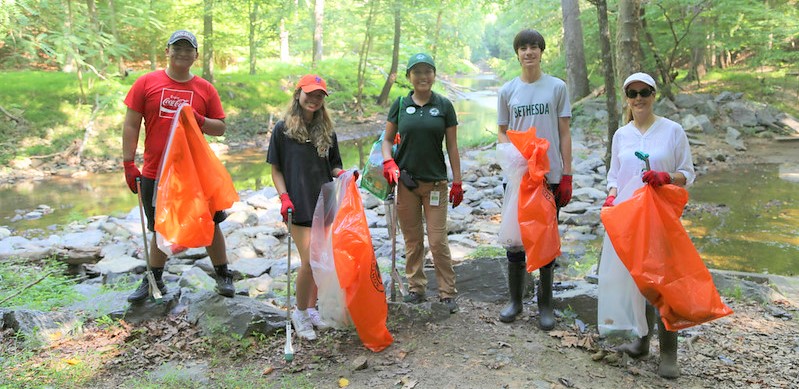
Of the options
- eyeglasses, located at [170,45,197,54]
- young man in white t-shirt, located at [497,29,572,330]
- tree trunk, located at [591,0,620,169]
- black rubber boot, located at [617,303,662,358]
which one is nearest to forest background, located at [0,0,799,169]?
tree trunk, located at [591,0,620,169]

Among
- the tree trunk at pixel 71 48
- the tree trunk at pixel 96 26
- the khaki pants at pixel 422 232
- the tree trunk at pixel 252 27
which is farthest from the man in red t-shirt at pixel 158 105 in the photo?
the tree trunk at pixel 252 27

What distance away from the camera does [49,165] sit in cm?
1345

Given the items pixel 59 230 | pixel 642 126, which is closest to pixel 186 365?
pixel 642 126

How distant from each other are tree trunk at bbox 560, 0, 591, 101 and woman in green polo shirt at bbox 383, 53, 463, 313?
36.1 feet

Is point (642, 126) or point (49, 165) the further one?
point (49, 165)

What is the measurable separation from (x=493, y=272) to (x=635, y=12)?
9.81ft

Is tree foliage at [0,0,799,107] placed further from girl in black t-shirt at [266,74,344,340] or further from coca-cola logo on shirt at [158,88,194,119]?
coca-cola logo on shirt at [158,88,194,119]

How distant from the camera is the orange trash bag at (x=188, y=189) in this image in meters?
3.30

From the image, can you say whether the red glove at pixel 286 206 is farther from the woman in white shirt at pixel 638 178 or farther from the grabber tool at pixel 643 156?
the grabber tool at pixel 643 156

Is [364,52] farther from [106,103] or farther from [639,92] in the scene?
[639,92]

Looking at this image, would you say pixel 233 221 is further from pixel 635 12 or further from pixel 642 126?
pixel 642 126

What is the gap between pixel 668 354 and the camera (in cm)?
312

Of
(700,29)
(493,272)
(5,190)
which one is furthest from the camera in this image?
(700,29)

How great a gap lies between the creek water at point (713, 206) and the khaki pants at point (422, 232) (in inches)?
156
